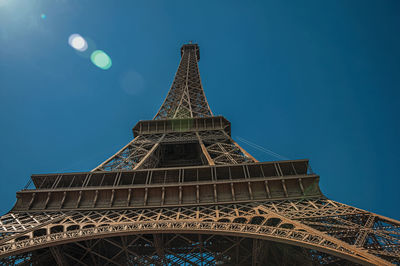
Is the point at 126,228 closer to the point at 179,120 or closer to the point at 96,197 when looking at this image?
the point at 96,197

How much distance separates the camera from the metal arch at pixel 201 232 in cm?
885

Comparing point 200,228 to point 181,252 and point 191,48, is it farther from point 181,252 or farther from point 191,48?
point 191,48

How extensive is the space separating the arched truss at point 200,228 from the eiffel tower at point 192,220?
0.13 feet

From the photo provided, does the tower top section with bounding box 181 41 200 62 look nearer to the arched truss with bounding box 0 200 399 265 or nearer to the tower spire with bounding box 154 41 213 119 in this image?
the tower spire with bounding box 154 41 213 119

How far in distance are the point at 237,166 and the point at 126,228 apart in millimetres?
7223

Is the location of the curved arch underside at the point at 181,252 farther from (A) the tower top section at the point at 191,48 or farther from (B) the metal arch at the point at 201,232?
(A) the tower top section at the point at 191,48

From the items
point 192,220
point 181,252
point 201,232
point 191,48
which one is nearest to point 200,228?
point 201,232

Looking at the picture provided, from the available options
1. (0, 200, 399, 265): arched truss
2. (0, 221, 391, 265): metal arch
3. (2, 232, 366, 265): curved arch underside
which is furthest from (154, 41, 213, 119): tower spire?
(0, 221, 391, 265): metal arch

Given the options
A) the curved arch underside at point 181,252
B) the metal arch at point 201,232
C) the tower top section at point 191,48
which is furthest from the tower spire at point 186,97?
the metal arch at point 201,232

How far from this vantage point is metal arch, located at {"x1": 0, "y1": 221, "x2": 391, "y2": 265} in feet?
29.0

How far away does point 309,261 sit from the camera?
11766mm

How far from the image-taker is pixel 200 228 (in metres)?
10.8

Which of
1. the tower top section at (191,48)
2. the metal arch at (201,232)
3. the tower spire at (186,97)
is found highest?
the tower top section at (191,48)

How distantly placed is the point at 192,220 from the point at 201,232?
35.6 inches
